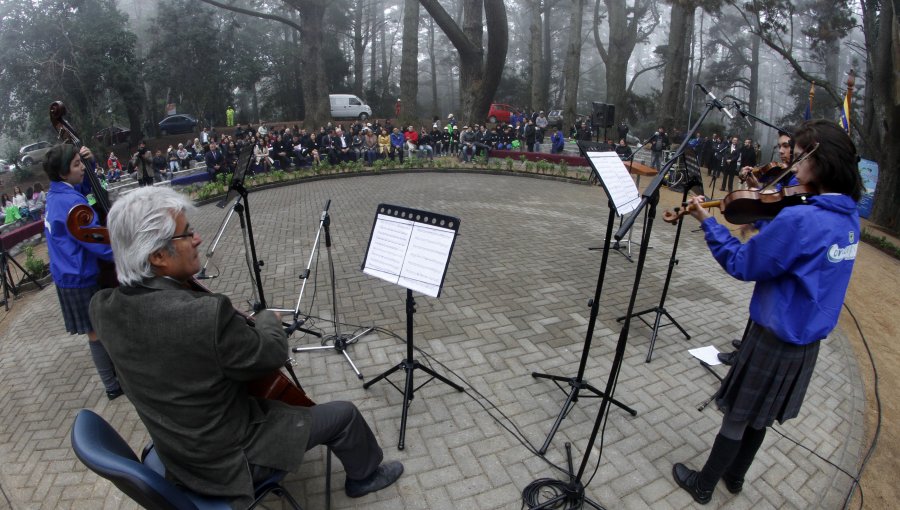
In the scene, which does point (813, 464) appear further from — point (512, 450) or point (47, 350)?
point (47, 350)

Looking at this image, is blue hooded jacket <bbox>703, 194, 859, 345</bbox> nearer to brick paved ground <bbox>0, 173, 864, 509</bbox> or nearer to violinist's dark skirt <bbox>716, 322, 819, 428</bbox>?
violinist's dark skirt <bbox>716, 322, 819, 428</bbox>

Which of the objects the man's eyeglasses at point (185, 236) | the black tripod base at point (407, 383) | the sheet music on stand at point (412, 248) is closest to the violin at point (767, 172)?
the sheet music on stand at point (412, 248)

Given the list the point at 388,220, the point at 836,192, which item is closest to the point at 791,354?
the point at 836,192

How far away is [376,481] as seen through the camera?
2908mm

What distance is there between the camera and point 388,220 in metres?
3.23

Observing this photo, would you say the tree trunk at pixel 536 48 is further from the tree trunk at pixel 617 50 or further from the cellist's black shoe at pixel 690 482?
the cellist's black shoe at pixel 690 482

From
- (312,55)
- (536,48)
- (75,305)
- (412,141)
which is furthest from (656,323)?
(536,48)

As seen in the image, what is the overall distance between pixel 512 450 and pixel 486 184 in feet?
Result: 35.8

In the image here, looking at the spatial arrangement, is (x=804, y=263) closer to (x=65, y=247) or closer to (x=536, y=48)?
(x=65, y=247)

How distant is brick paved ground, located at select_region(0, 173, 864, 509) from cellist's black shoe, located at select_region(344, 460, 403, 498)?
0.17ft

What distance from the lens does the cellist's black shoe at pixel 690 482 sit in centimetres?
287

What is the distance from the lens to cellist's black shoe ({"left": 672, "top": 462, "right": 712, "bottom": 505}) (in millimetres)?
2871

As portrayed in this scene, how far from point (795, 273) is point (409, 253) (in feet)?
6.89

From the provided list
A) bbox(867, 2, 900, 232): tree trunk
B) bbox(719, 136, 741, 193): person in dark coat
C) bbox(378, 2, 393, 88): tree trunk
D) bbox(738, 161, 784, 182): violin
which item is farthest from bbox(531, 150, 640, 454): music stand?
bbox(378, 2, 393, 88): tree trunk
